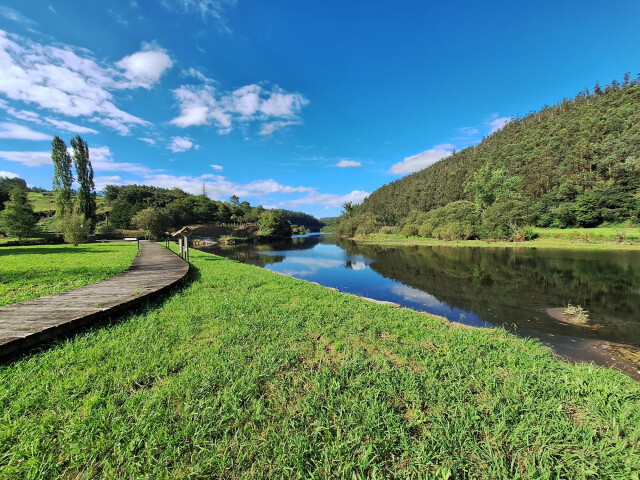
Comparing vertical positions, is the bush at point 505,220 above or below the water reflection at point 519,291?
above

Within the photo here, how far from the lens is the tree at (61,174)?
118ft

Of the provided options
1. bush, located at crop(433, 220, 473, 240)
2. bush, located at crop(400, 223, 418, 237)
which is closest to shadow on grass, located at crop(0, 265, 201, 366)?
bush, located at crop(433, 220, 473, 240)

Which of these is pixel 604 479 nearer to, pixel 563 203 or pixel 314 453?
pixel 314 453

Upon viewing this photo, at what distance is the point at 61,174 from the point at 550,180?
92496 millimetres

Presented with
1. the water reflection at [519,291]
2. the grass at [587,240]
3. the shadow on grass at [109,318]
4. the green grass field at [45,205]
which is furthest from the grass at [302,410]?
the green grass field at [45,205]

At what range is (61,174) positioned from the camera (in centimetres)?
3697

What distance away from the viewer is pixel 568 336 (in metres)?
7.04

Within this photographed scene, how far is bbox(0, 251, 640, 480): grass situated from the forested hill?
49439 mm

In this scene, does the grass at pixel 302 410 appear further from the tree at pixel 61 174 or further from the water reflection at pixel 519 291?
the tree at pixel 61 174

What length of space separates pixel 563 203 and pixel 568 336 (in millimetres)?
50359

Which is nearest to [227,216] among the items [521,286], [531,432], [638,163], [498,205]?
[498,205]

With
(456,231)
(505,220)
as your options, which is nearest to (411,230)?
(456,231)

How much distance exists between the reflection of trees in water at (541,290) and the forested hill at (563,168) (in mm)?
27169

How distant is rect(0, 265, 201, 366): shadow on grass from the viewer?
355cm
